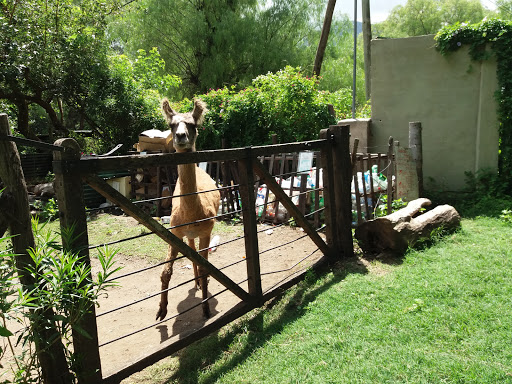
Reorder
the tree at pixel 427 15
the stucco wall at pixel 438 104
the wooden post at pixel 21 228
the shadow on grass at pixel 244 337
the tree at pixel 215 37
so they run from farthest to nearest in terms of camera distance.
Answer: the tree at pixel 427 15 < the tree at pixel 215 37 < the stucco wall at pixel 438 104 < the shadow on grass at pixel 244 337 < the wooden post at pixel 21 228

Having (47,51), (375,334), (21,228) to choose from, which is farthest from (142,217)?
(47,51)

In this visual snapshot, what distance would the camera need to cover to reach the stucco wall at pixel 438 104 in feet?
26.4

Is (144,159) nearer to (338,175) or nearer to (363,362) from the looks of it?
(363,362)

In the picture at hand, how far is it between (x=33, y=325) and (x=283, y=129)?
29.3ft

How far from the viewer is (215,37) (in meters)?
21.3

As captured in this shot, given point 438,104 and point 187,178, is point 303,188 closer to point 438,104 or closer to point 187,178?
point 438,104

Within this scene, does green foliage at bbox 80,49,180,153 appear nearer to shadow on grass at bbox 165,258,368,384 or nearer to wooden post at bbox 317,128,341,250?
wooden post at bbox 317,128,341,250

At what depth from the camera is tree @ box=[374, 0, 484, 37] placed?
118ft

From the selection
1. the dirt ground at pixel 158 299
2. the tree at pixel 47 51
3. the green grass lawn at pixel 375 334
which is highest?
the tree at pixel 47 51

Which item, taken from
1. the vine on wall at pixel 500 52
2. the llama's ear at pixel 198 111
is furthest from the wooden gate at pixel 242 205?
the vine on wall at pixel 500 52

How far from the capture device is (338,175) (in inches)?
198

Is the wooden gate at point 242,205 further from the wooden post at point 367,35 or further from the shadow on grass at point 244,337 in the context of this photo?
the wooden post at point 367,35

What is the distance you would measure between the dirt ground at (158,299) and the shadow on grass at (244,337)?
0.72ft

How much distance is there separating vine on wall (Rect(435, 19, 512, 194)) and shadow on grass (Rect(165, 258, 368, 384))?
18.5ft
